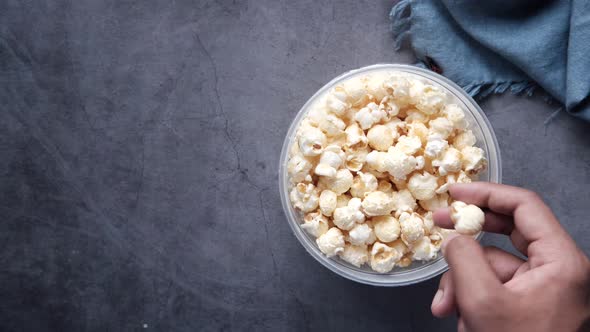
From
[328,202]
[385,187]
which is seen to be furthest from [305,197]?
[385,187]

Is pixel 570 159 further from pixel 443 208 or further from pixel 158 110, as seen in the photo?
pixel 158 110

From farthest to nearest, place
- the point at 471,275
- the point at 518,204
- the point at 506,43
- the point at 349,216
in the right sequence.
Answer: the point at 506,43, the point at 349,216, the point at 518,204, the point at 471,275

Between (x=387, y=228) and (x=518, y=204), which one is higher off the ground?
(x=518, y=204)

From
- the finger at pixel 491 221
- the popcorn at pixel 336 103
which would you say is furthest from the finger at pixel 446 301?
the popcorn at pixel 336 103

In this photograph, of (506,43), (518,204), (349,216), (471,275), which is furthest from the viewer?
(506,43)

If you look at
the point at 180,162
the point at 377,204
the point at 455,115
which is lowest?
the point at 180,162

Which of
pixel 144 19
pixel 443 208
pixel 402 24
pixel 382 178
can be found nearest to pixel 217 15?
pixel 144 19

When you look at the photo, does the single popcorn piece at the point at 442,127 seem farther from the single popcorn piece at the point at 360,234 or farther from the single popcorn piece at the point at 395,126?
the single popcorn piece at the point at 360,234

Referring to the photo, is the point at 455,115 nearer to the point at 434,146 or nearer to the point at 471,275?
the point at 434,146
